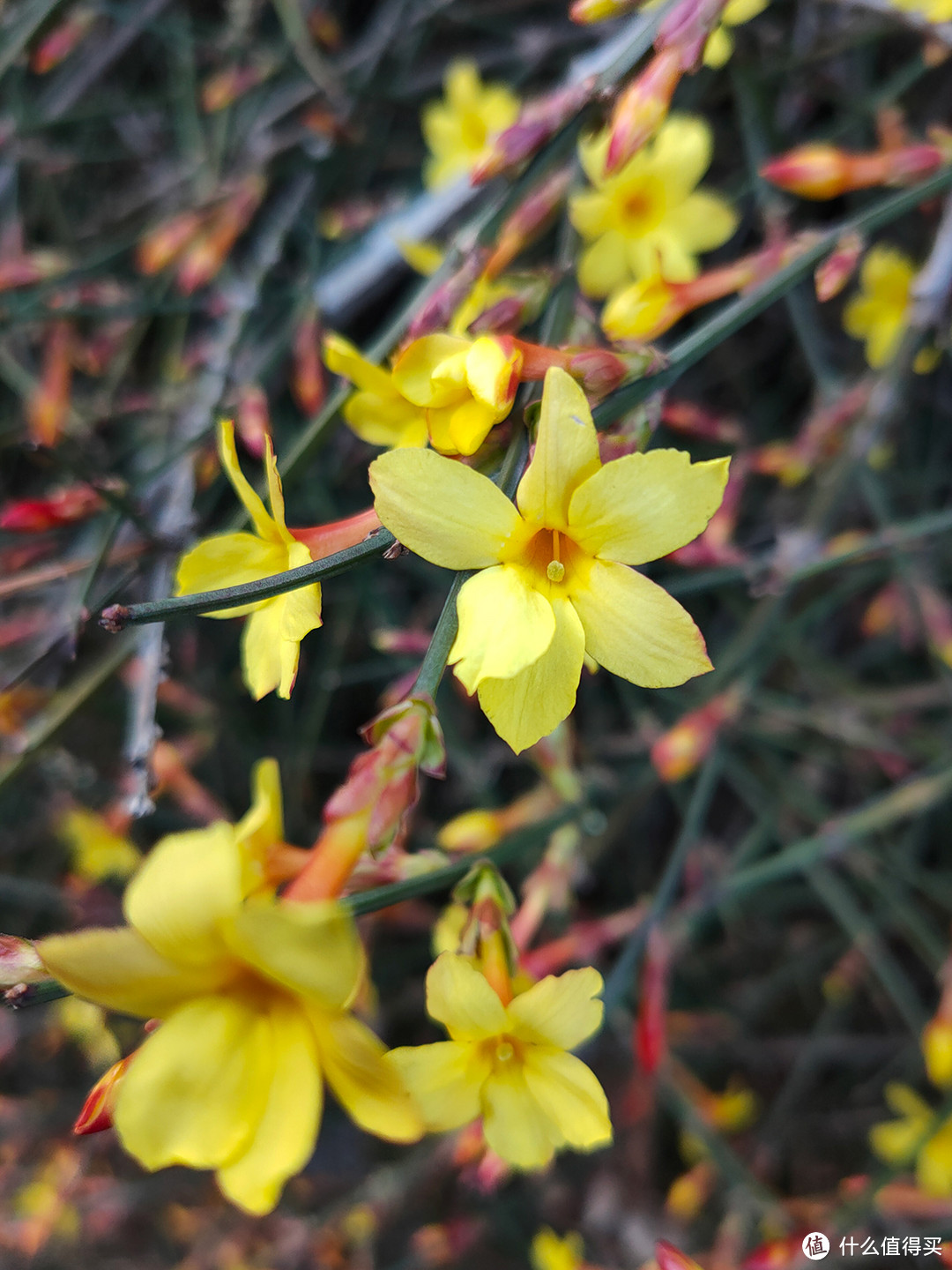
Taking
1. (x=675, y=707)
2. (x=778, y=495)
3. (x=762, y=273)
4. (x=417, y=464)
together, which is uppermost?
(x=417, y=464)

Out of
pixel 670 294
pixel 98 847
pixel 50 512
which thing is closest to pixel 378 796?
pixel 670 294

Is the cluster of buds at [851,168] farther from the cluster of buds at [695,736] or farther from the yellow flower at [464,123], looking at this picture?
the cluster of buds at [695,736]

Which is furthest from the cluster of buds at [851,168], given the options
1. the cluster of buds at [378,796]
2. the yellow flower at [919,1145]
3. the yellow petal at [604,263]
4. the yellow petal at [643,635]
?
the yellow flower at [919,1145]

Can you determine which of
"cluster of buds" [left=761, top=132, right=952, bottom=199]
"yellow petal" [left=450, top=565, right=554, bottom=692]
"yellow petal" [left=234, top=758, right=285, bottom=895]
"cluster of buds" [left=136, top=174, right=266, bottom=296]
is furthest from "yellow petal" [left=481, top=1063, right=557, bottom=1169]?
"cluster of buds" [left=136, top=174, right=266, bottom=296]

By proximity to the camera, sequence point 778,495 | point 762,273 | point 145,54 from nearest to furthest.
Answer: point 762,273 → point 778,495 → point 145,54

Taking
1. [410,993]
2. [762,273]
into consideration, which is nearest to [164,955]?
[762,273]

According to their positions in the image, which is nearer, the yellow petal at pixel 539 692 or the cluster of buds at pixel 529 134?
the yellow petal at pixel 539 692

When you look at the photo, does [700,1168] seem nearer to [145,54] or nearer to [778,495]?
[778,495]
